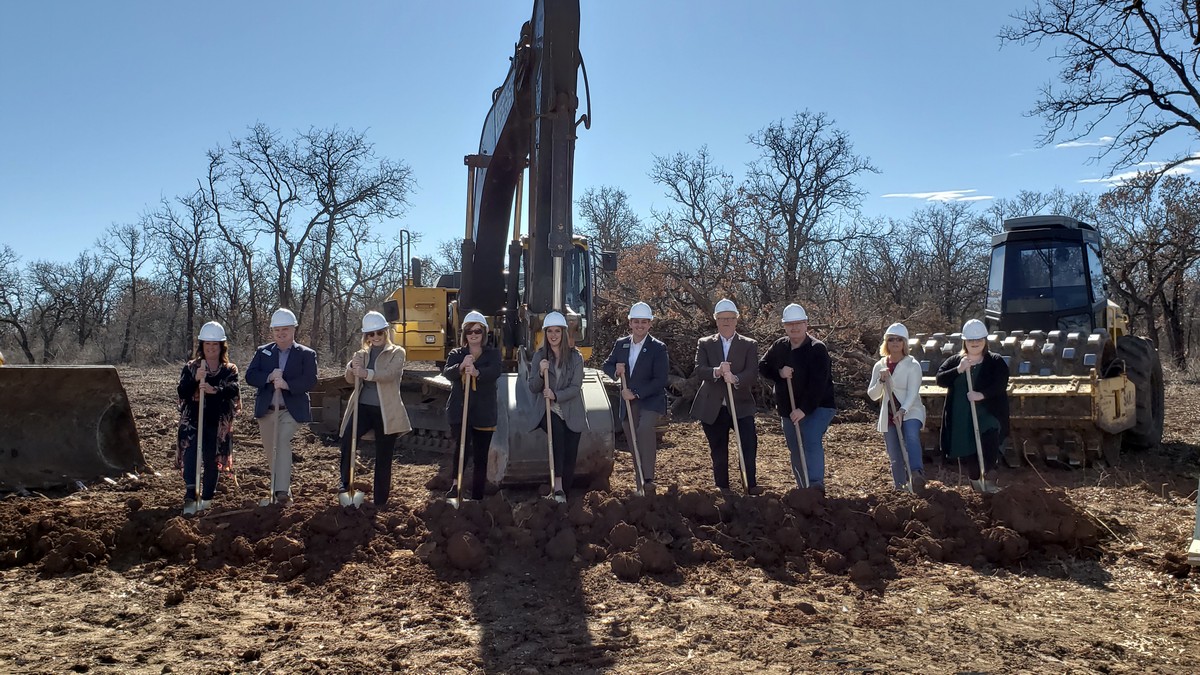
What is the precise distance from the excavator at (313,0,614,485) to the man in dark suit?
0.94 m

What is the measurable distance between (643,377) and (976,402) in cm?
259

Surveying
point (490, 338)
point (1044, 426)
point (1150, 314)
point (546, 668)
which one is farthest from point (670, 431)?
point (1150, 314)

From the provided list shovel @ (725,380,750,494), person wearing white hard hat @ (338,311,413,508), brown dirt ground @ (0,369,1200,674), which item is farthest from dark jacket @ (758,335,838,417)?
person wearing white hard hat @ (338,311,413,508)

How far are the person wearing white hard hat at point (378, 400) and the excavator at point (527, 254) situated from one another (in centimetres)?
68

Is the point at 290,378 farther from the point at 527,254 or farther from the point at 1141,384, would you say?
the point at 1141,384

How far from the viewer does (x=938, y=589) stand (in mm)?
5105

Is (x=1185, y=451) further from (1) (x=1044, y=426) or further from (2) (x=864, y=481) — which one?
(2) (x=864, y=481)

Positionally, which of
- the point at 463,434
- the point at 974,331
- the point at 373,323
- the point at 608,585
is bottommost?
the point at 608,585

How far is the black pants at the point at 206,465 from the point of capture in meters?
6.44

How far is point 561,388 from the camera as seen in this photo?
6758 mm

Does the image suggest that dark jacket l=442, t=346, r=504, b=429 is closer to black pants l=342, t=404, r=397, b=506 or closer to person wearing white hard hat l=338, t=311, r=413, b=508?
person wearing white hard hat l=338, t=311, r=413, b=508

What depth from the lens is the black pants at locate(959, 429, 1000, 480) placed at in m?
6.83

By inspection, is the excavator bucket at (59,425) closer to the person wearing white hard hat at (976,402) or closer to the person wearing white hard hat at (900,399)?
the person wearing white hard hat at (900,399)

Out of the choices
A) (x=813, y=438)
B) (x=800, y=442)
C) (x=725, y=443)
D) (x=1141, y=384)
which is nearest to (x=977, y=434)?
(x=813, y=438)
